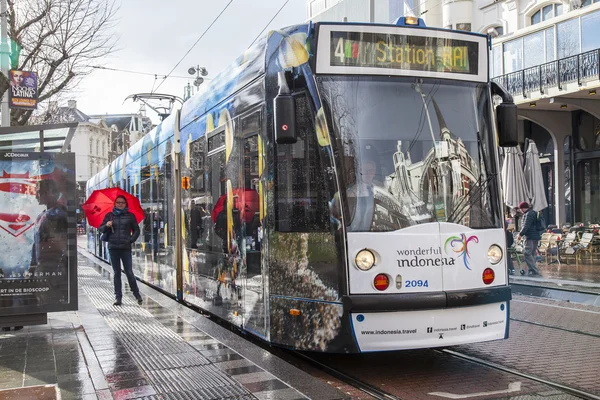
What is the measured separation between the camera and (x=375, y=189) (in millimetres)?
6402

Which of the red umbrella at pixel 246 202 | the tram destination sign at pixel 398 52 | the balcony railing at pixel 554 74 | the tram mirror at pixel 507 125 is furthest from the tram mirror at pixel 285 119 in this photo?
the balcony railing at pixel 554 74

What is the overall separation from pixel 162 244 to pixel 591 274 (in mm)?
9609

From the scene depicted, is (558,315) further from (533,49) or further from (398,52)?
(533,49)

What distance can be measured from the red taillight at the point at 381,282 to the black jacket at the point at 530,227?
10.3 metres

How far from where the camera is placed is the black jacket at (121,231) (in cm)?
1180

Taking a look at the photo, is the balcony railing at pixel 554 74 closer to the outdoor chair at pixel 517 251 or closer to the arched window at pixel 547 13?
the arched window at pixel 547 13

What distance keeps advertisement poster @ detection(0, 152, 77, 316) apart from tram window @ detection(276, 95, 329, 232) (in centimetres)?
326

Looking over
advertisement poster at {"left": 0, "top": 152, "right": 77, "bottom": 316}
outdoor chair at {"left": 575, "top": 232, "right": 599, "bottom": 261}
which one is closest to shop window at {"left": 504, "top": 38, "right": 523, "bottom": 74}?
outdoor chair at {"left": 575, "top": 232, "right": 599, "bottom": 261}

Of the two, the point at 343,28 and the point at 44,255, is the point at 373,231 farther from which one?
the point at 44,255

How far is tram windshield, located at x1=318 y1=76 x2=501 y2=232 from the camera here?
6.40 metres

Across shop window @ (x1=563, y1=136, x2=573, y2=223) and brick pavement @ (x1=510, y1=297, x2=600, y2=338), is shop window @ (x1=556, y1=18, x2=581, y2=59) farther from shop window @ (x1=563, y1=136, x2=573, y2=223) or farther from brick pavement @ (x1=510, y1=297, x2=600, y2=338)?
brick pavement @ (x1=510, y1=297, x2=600, y2=338)

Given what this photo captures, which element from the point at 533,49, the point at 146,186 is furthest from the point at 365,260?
the point at 533,49

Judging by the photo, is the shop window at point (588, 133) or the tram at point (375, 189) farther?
the shop window at point (588, 133)

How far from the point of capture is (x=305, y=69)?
6695 mm
